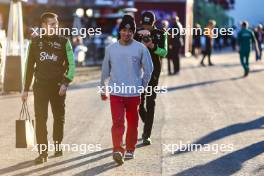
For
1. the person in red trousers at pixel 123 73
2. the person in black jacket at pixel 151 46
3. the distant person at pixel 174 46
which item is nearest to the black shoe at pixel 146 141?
the person in black jacket at pixel 151 46

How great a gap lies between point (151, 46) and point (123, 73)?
113cm

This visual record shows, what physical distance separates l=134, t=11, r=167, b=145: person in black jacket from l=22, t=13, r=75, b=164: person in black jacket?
1.34 m

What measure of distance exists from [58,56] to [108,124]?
3.33m

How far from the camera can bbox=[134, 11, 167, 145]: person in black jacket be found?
9117mm

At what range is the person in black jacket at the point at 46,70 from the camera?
317 inches

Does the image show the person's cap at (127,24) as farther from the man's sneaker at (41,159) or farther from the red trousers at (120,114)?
the man's sneaker at (41,159)

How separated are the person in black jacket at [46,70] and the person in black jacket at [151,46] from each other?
1.34 meters

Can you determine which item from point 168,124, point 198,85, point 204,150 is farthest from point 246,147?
point 198,85

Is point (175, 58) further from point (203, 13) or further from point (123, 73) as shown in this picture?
point (203, 13)

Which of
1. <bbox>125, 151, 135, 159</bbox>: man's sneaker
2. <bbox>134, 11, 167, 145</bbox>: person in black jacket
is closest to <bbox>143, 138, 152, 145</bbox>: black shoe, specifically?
<bbox>134, 11, 167, 145</bbox>: person in black jacket

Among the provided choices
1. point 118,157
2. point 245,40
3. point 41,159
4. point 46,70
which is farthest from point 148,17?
point 245,40

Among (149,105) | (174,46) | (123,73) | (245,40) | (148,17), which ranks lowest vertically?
(149,105)

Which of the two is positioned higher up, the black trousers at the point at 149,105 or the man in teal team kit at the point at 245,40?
the man in teal team kit at the point at 245,40

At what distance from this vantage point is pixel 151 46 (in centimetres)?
912
